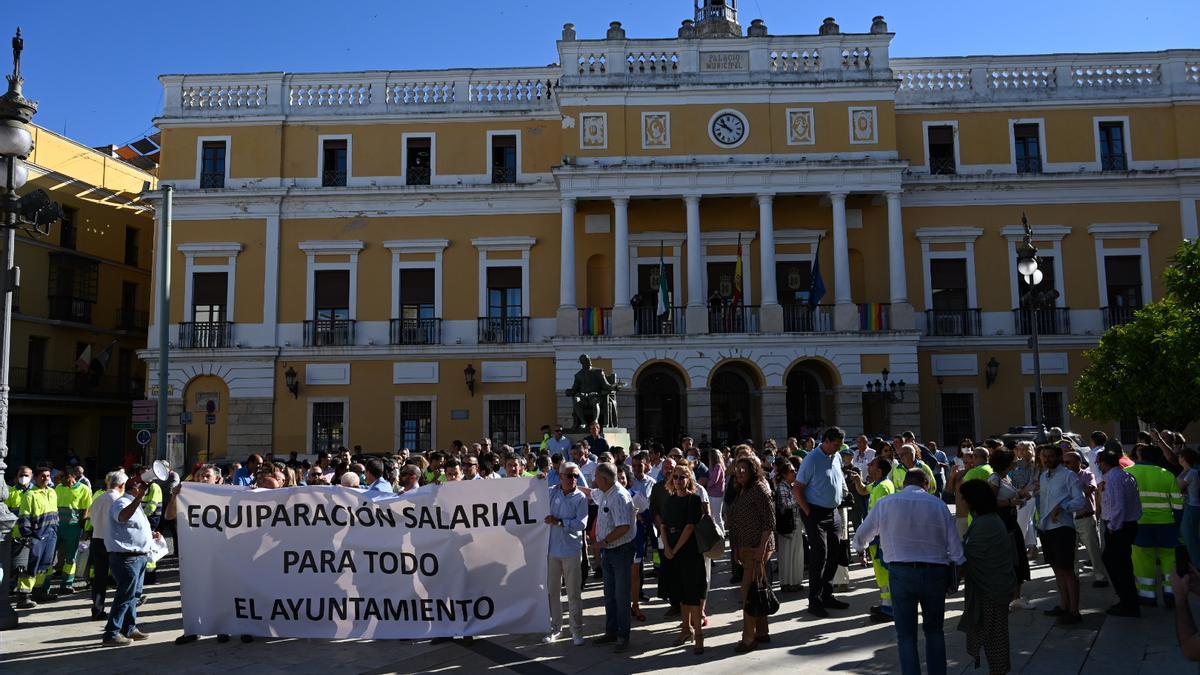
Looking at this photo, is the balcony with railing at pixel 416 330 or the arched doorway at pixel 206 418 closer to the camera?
the arched doorway at pixel 206 418

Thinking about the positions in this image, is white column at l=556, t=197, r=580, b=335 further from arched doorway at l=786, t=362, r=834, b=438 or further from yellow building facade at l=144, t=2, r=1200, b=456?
arched doorway at l=786, t=362, r=834, b=438

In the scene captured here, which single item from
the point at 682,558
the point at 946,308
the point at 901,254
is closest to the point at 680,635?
the point at 682,558

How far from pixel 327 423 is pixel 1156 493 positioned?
24619 mm

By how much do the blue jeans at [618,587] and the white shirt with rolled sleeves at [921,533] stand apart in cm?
264

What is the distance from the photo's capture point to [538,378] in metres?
28.6

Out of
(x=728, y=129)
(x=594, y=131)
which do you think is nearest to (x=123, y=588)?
(x=594, y=131)

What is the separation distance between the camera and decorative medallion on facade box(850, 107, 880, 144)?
2773cm

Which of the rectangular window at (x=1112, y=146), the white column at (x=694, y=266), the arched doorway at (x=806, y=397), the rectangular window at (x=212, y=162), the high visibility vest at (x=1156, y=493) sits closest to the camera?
the high visibility vest at (x=1156, y=493)

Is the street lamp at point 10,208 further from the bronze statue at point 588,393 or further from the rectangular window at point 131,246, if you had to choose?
the rectangular window at point 131,246

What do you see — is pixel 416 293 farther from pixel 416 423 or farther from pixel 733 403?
pixel 733 403

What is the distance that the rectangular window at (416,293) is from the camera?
1159 inches

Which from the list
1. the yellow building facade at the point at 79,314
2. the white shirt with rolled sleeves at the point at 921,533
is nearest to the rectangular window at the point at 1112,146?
the white shirt with rolled sleeves at the point at 921,533

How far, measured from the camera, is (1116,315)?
93.6 feet

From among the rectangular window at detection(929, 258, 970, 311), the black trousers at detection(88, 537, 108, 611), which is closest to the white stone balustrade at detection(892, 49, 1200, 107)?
the rectangular window at detection(929, 258, 970, 311)
